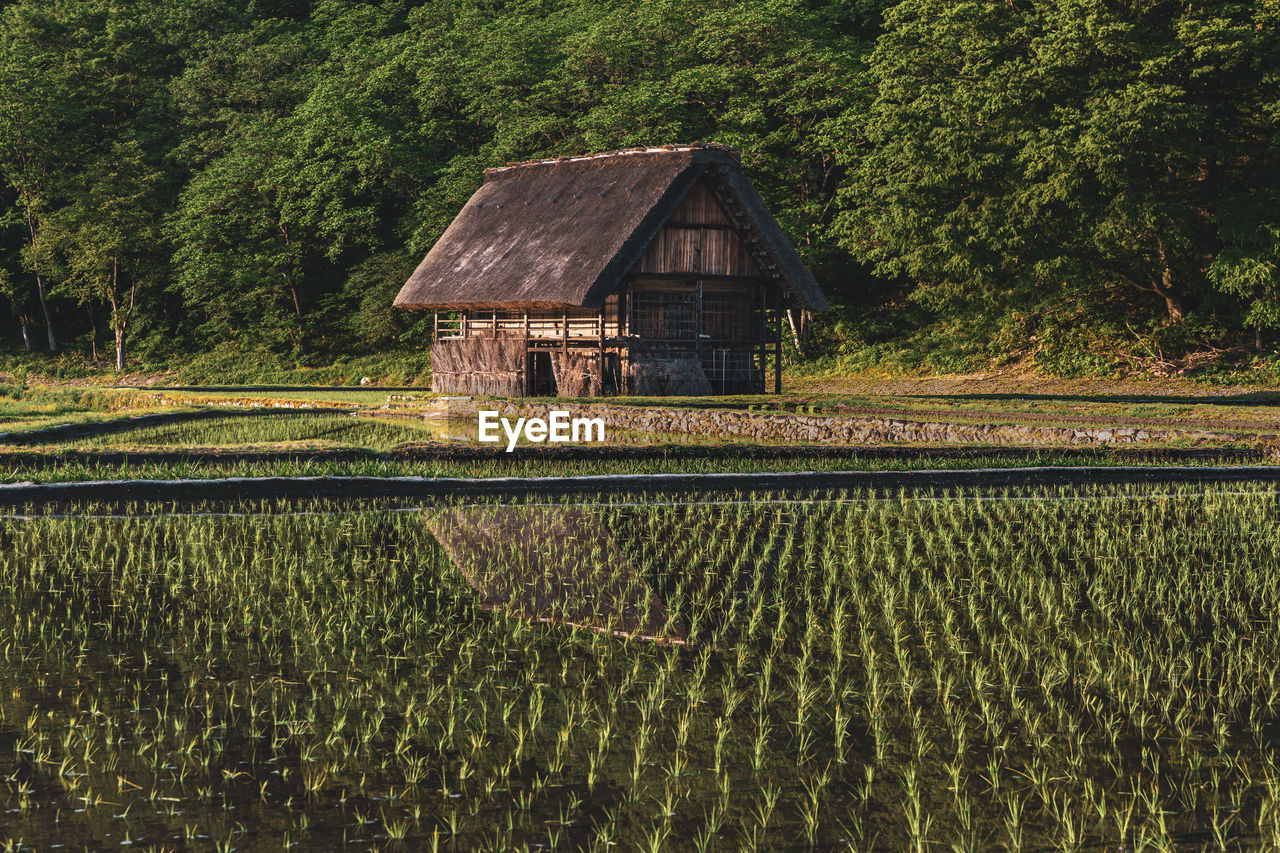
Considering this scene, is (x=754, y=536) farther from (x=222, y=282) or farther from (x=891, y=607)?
(x=222, y=282)

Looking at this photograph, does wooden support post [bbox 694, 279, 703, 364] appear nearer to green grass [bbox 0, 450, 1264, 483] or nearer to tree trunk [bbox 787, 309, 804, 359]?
tree trunk [bbox 787, 309, 804, 359]

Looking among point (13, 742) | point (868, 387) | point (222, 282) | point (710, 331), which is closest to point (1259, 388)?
point (868, 387)

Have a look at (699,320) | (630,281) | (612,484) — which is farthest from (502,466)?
(699,320)

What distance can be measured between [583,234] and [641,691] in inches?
1010

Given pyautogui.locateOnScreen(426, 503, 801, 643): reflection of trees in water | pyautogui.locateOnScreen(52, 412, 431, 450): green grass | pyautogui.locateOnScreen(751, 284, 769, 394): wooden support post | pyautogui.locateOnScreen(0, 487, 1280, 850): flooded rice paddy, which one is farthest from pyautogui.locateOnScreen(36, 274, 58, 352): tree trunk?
pyautogui.locateOnScreen(0, 487, 1280, 850): flooded rice paddy

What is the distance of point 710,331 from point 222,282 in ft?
83.0

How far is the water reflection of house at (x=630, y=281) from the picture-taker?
30.4 m

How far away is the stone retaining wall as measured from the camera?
18625mm

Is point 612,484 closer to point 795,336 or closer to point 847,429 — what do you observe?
point 847,429

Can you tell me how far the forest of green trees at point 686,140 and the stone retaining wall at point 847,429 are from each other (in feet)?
34.4

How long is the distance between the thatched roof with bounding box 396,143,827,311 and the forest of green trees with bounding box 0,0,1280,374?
417 cm

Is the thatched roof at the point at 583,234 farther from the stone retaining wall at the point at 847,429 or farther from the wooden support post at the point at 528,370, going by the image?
the stone retaining wall at the point at 847,429

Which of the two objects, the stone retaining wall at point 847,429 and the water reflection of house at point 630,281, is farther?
the water reflection of house at point 630,281

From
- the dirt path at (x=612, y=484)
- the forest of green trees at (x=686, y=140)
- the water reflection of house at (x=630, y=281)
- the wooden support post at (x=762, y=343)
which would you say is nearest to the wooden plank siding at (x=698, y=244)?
the water reflection of house at (x=630, y=281)
